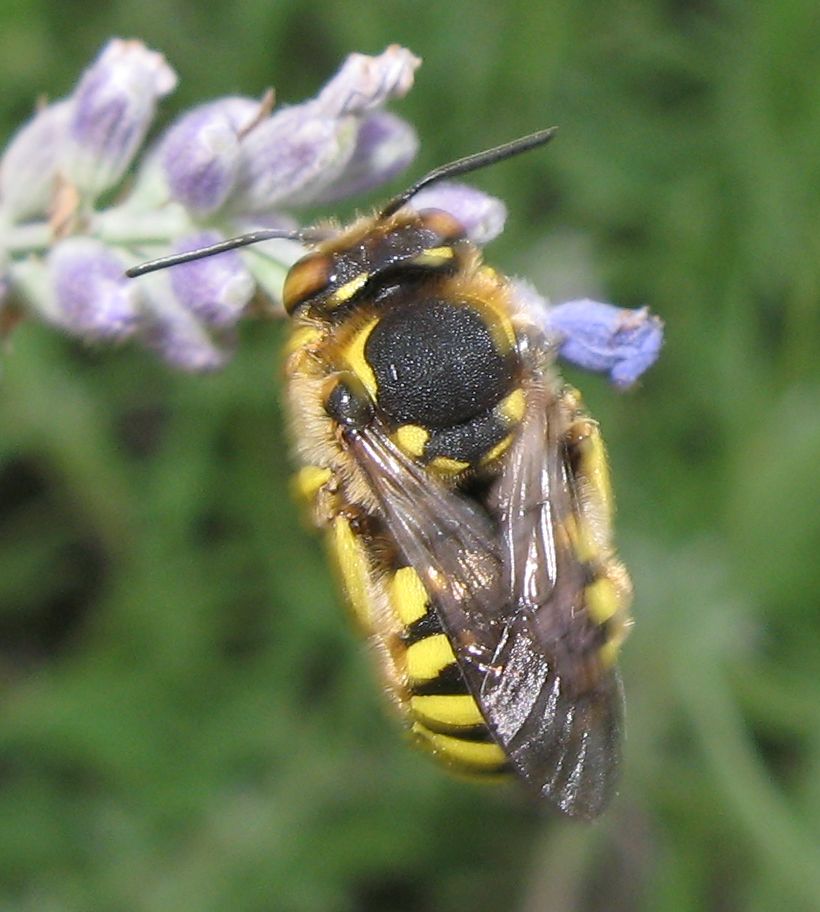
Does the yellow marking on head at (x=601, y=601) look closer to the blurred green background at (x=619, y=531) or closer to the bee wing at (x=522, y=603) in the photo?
the bee wing at (x=522, y=603)

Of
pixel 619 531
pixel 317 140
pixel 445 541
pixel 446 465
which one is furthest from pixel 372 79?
pixel 619 531

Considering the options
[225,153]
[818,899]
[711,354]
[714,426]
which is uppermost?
[225,153]

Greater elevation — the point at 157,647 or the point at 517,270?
the point at 517,270

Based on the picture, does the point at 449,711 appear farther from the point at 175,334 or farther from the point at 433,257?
the point at 175,334

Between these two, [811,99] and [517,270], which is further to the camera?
[517,270]

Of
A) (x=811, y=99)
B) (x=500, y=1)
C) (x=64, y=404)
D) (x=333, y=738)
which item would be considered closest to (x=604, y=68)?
(x=500, y=1)

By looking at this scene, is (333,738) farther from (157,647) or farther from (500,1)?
(500,1)

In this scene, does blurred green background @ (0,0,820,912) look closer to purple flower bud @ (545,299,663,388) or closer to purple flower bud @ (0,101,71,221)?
purple flower bud @ (0,101,71,221)

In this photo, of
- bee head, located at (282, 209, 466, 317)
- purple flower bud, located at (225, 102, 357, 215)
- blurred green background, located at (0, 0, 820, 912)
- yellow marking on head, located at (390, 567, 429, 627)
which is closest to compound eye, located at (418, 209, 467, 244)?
bee head, located at (282, 209, 466, 317)
